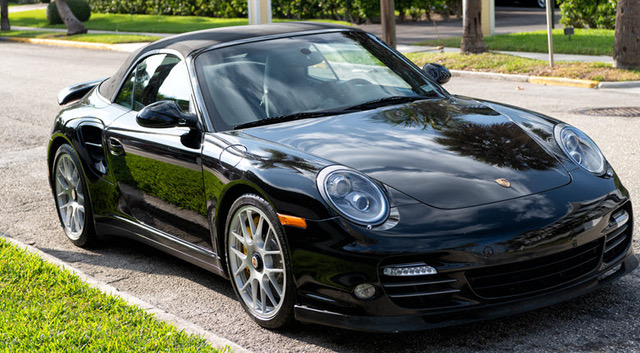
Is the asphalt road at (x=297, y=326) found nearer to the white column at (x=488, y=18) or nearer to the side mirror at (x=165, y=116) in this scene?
the side mirror at (x=165, y=116)

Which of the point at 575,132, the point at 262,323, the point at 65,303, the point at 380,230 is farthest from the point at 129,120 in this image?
the point at 575,132

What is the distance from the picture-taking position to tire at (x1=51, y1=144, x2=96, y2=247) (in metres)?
6.23

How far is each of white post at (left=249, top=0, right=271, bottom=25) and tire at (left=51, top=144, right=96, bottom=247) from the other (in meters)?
18.9

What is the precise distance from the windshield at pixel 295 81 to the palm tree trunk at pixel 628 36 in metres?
10.4

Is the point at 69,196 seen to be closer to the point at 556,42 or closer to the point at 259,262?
the point at 259,262

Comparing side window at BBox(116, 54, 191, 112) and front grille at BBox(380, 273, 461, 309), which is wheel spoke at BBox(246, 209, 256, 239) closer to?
front grille at BBox(380, 273, 461, 309)

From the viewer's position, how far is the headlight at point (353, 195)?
403 cm

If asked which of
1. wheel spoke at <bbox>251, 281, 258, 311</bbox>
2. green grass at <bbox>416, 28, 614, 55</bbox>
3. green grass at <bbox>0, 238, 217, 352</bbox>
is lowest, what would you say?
green grass at <bbox>416, 28, 614, 55</bbox>

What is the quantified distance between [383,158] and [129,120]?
204 cm

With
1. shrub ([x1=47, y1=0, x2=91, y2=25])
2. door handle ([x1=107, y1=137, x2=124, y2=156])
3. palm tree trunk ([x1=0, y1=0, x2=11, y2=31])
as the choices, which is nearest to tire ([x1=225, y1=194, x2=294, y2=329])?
door handle ([x1=107, y1=137, x2=124, y2=156])

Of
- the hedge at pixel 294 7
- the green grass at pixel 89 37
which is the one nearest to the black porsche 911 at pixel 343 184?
the green grass at pixel 89 37

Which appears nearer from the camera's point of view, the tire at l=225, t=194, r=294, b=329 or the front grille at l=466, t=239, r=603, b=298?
the front grille at l=466, t=239, r=603, b=298

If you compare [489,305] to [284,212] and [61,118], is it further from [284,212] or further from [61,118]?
[61,118]

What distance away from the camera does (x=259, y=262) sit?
14.7 ft
